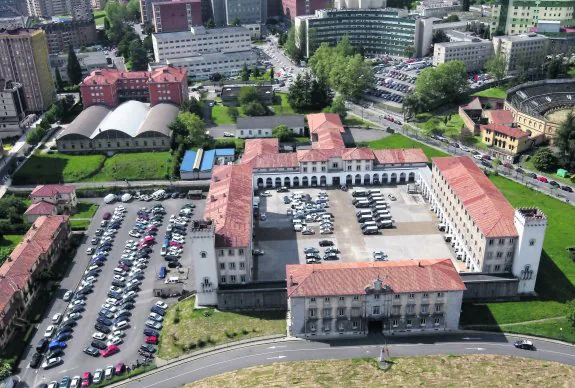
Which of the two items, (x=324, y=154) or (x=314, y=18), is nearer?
(x=324, y=154)

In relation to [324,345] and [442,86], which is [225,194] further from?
[442,86]

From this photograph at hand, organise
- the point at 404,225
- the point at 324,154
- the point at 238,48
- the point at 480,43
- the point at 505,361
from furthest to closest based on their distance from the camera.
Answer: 1. the point at 238,48
2. the point at 480,43
3. the point at 324,154
4. the point at 404,225
5. the point at 505,361

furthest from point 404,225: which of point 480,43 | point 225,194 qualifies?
point 480,43

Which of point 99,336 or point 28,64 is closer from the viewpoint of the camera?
point 99,336

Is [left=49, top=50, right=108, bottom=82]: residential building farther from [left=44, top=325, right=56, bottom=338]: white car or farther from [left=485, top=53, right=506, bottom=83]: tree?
[left=44, top=325, right=56, bottom=338]: white car

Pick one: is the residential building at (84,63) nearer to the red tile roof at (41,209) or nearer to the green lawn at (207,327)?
the red tile roof at (41,209)

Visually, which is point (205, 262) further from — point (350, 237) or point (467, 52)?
point (467, 52)

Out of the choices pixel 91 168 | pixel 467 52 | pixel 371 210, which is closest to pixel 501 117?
pixel 467 52

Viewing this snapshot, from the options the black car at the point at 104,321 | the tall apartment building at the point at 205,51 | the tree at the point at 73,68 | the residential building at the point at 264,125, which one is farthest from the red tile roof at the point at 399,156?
the tree at the point at 73,68
